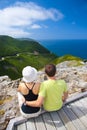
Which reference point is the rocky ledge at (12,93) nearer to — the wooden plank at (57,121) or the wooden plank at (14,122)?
the wooden plank at (14,122)

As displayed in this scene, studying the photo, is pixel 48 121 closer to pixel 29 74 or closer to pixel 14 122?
pixel 14 122

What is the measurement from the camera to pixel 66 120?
9.84m

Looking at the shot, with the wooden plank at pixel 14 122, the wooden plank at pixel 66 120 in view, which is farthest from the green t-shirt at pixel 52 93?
the wooden plank at pixel 14 122

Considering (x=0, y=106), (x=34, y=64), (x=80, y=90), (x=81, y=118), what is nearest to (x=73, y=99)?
(x=81, y=118)

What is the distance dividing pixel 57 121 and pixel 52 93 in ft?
4.33

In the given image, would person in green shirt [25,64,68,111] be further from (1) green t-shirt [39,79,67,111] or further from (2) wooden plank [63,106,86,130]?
(2) wooden plank [63,106,86,130]

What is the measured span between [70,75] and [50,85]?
11.4 metres

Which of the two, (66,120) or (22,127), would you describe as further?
(66,120)

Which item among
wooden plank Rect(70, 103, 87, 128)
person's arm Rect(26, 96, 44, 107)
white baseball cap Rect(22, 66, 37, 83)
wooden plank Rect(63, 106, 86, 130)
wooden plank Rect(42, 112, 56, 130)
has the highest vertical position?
white baseball cap Rect(22, 66, 37, 83)

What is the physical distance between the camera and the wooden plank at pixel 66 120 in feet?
30.3

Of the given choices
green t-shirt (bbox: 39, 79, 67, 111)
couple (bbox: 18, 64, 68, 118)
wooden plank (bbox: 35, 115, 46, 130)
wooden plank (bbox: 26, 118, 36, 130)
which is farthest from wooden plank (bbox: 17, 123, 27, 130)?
green t-shirt (bbox: 39, 79, 67, 111)

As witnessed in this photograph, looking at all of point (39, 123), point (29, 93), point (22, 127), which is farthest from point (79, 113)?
point (22, 127)

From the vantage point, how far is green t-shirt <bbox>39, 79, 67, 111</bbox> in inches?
384

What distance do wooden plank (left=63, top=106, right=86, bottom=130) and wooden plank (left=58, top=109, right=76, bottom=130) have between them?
16 centimetres
